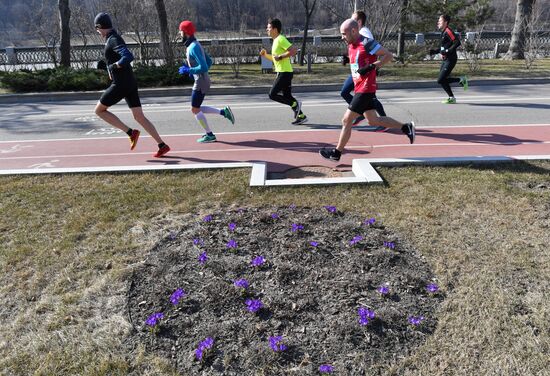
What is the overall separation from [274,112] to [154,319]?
8.29 meters

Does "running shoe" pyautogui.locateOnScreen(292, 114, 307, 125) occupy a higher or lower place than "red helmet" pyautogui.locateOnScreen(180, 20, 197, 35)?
lower

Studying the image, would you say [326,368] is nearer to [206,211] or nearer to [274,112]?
[206,211]

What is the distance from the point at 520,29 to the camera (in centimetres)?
2217

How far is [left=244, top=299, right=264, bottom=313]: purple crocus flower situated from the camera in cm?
304

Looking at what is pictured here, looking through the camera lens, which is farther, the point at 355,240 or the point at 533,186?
the point at 533,186

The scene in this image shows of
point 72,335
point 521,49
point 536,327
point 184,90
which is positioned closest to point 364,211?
point 536,327

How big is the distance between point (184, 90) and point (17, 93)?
19.1 feet

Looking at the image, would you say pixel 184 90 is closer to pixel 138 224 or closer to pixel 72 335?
pixel 138 224

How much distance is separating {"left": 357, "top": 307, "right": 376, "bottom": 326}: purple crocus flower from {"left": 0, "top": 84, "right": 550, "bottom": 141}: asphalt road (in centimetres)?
627

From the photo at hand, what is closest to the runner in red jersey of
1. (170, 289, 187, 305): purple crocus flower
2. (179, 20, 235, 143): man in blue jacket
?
(179, 20, 235, 143): man in blue jacket

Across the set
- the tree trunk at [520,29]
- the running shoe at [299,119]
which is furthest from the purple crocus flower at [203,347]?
the tree trunk at [520,29]

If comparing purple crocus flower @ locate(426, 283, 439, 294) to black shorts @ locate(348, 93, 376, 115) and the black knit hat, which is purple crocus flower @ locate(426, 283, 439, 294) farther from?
the black knit hat

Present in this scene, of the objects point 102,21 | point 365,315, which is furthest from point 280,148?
point 365,315

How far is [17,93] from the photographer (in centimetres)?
1510
